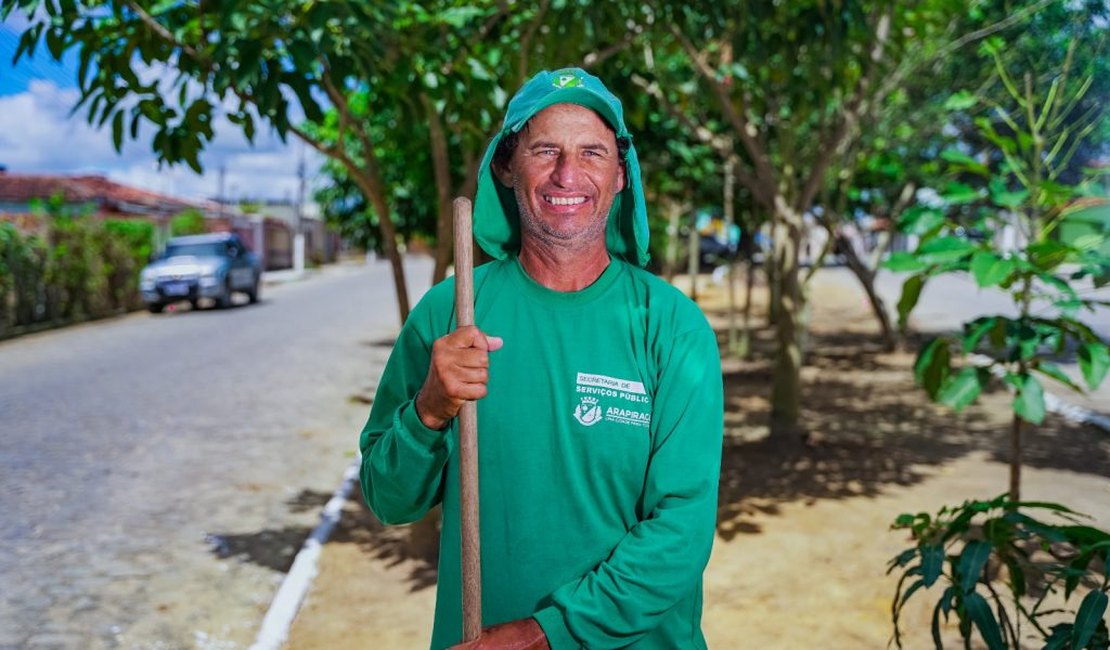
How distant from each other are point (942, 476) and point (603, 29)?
3.92 meters

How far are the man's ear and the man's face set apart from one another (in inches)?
3.9

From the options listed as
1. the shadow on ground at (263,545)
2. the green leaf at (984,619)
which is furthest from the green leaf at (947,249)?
the shadow on ground at (263,545)

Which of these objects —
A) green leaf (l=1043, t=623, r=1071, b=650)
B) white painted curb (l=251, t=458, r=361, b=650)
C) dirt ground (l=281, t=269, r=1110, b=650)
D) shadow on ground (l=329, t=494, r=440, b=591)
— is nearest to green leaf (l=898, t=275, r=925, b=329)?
dirt ground (l=281, t=269, r=1110, b=650)

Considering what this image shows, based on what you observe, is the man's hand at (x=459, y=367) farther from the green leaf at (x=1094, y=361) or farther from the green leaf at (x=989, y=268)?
the green leaf at (x=1094, y=361)

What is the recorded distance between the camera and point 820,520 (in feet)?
20.7

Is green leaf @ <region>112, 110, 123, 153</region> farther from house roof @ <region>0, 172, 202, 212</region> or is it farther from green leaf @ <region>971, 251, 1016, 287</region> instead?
house roof @ <region>0, 172, 202, 212</region>

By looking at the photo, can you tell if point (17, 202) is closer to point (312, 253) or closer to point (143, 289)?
point (143, 289)

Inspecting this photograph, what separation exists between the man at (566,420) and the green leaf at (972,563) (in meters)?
1.22

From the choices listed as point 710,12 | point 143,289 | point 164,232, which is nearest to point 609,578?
point 710,12

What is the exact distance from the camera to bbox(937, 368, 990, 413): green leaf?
15.4ft

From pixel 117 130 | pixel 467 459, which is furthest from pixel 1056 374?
pixel 117 130

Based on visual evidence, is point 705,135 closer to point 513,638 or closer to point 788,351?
point 788,351

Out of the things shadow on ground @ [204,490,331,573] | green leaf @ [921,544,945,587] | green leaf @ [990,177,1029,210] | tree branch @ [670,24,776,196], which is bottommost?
shadow on ground @ [204,490,331,573]

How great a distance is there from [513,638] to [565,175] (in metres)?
0.80
